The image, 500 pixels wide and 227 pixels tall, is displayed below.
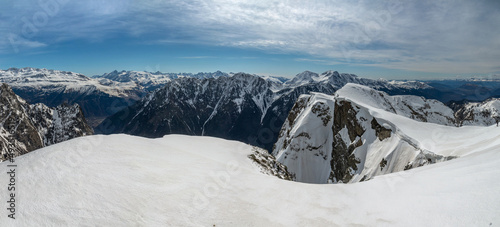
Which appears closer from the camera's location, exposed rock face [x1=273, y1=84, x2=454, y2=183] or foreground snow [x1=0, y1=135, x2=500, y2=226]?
foreground snow [x1=0, y1=135, x2=500, y2=226]

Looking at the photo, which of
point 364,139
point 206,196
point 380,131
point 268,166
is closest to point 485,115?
point 364,139

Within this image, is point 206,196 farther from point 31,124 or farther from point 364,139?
point 31,124

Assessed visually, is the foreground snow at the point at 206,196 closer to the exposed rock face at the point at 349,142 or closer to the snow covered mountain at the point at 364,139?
the snow covered mountain at the point at 364,139

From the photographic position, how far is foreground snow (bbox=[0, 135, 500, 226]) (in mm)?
8023

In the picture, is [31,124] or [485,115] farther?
[485,115]

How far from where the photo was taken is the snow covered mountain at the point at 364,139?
3534 cm

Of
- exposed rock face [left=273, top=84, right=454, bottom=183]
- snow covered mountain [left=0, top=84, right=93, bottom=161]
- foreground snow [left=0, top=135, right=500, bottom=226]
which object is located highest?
foreground snow [left=0, top=135, right=500, bottom=226]

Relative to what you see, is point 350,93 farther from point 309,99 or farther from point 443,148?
point 443,148

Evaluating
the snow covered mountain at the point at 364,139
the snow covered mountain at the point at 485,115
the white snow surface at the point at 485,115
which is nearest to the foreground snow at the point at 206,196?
the snow covered mountain at the point at 364,139

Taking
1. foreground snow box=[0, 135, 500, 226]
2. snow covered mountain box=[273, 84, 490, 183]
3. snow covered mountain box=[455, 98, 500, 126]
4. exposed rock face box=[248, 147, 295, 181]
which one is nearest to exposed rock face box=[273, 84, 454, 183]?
snow covered mountain box=[273, 84, 490, 183]

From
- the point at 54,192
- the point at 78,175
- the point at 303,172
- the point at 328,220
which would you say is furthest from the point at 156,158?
the point at 303,172

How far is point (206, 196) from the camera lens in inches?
444

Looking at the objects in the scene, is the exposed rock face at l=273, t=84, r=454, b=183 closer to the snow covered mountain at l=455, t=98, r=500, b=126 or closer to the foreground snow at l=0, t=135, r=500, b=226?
the foreground snow at l=0, t=135, r=500, b=226

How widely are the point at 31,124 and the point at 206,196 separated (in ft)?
688
